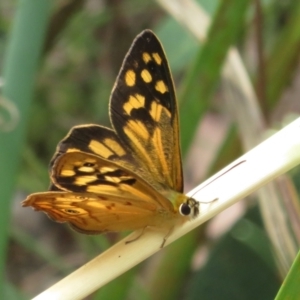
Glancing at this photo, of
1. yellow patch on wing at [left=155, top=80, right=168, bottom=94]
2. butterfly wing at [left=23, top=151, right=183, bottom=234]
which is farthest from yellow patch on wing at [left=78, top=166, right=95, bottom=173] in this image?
yellow patch on wing at [left=155, top=80, right=168, bottom=94]

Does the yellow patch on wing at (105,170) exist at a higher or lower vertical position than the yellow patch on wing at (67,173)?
lower

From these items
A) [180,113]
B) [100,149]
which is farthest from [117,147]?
[180,113]

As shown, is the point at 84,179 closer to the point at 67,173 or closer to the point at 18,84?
the point at 67,173

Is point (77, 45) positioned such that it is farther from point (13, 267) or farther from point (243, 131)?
point (243, 131)

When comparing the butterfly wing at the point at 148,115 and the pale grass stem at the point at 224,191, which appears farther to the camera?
the butterfly wing at the point at 148,115

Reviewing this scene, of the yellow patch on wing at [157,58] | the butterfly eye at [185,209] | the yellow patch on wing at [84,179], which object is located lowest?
the butterfly eye at [185,209]

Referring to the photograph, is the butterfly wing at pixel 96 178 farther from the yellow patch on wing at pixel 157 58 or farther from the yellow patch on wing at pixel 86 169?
A: the yellow patch on wing at pixel 157 58

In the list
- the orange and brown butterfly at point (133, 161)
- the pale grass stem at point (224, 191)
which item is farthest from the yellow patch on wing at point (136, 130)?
the pale grass stem at point (224, 191)
